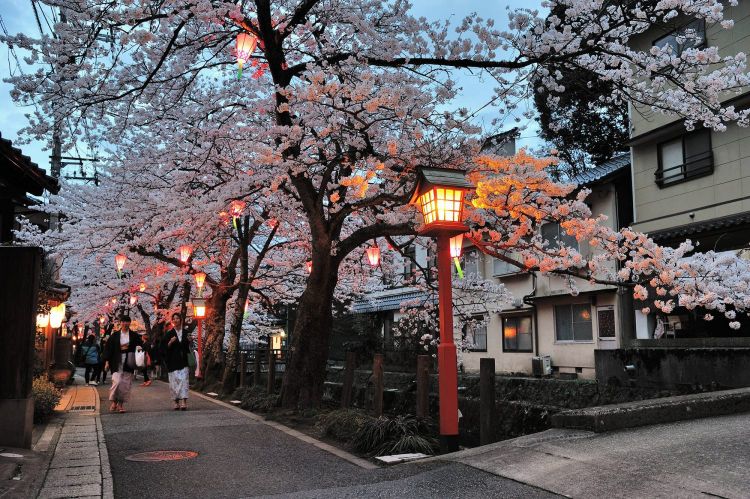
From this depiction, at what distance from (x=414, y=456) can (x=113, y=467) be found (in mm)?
3805

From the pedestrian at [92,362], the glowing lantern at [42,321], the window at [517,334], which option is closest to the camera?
the glowing lantern at [42,321]

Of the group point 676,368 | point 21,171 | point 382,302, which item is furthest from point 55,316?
point 382,302

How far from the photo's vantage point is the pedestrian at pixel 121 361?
12.9m

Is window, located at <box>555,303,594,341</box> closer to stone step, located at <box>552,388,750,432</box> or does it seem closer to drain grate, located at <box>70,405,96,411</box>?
stone step, located at <box>552,388,750,432</box>

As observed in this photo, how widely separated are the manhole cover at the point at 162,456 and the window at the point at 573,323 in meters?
18.4

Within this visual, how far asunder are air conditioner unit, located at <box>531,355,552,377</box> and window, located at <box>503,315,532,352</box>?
5.58ft

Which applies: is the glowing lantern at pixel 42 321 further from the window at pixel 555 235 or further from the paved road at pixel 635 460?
the window at pixel 555 235

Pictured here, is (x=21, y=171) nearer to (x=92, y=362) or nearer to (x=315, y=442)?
(x=315, y=442)

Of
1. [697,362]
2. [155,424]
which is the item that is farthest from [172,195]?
[697,362]

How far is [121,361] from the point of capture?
13109 mm

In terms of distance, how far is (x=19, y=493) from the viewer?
5.50 m

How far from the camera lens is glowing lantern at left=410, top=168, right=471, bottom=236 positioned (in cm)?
760

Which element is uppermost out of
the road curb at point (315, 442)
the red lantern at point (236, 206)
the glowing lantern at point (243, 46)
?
the glowing lantern at point (243, 46)

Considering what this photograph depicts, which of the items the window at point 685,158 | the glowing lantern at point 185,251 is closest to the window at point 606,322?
the window at point 685,158
